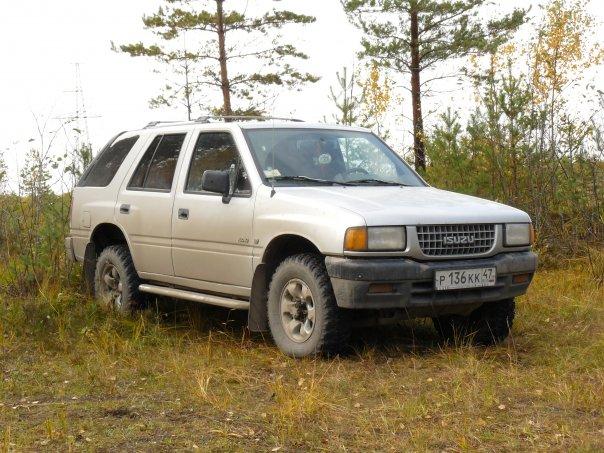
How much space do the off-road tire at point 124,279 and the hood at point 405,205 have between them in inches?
81.1

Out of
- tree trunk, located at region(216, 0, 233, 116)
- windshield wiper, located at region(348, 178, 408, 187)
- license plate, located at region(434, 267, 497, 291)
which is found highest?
tree trunk, located at region(216, 0, 233, 116)

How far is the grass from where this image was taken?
4660 millimetres

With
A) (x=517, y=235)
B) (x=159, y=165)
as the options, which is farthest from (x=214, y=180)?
(x=517, y=235)

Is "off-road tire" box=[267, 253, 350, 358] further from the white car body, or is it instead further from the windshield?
the windshield

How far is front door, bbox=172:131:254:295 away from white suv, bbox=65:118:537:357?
0.01 metres

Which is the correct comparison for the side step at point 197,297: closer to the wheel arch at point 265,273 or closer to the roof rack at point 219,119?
the wheel arch at point 265,273

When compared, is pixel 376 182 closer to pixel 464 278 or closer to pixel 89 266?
pixel 464 278

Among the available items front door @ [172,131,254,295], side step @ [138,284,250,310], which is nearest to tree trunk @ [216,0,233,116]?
side step @ [138,284,250,310]

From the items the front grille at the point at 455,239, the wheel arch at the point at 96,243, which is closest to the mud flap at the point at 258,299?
the front grille at the point at 455,239

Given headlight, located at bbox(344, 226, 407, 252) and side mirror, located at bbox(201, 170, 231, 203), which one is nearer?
headlight, located at bbox(344, 226, 407, 252)

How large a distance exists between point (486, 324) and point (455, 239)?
109 cm

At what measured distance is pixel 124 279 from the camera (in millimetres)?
8070

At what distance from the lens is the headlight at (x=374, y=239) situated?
5.93 m

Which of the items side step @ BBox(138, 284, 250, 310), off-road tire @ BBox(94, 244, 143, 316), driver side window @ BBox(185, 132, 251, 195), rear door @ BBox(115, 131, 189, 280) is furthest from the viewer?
off-road tire @ BBox(94, 244, 143, 316)
